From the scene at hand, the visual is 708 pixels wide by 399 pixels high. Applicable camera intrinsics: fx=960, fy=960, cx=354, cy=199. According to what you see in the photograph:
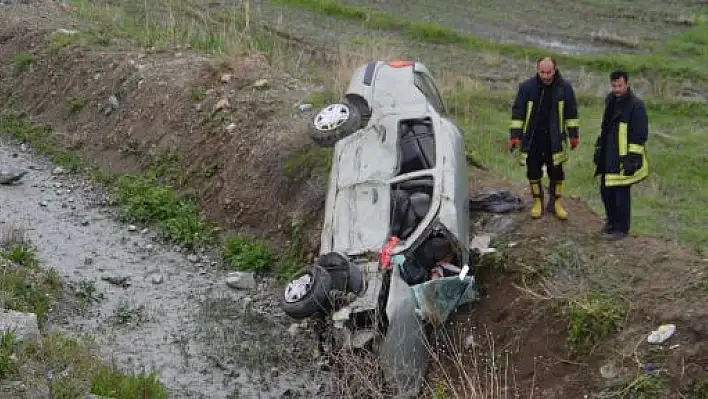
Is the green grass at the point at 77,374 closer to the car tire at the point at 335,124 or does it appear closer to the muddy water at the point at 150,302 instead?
the muddy water at the point at 150,302

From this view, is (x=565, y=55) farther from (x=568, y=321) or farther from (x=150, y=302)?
(x=568, y=321)

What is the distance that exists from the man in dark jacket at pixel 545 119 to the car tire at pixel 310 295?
7.20 feet

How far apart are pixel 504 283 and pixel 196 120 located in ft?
18.4

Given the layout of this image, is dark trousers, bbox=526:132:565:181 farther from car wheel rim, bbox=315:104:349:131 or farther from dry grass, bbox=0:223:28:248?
dry grass, bbox=0:223:28:248

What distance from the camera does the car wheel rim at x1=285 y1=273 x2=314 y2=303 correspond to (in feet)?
24.0

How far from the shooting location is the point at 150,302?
8.85 m

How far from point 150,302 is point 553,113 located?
4.01 meters

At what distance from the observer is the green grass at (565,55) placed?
748 inches

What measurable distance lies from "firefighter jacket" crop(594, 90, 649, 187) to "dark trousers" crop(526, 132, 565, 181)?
53cm

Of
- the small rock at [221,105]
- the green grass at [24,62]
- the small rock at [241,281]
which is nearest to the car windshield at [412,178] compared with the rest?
the small rock at [241,281]

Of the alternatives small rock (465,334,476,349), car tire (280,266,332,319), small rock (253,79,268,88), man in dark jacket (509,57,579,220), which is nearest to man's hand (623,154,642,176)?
man in dark jacket (509,57,579,220)

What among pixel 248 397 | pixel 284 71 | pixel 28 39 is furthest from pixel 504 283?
pixel 28 39

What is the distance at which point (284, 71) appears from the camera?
1395 cm

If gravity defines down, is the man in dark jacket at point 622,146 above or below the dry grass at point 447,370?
above
